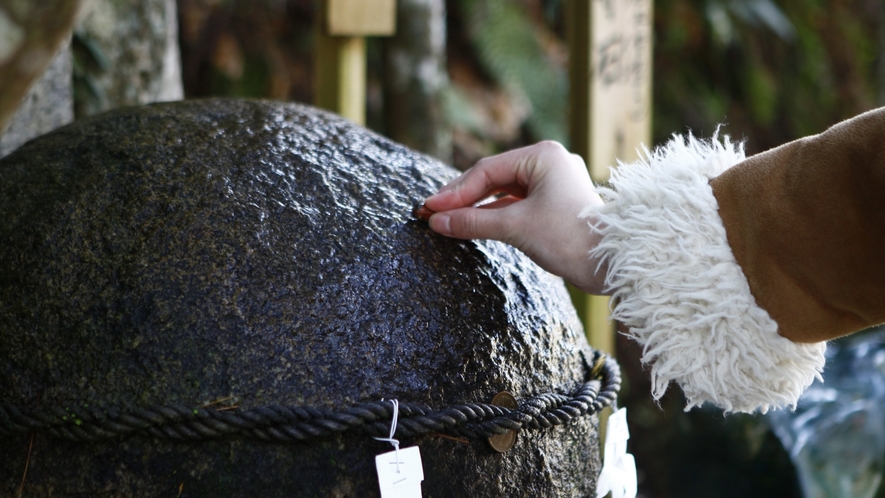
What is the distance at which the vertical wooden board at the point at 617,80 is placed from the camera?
285cm

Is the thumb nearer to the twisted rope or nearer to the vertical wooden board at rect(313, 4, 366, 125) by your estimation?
the twisted rope

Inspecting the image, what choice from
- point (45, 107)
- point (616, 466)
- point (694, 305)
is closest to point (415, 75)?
point (45, 107)

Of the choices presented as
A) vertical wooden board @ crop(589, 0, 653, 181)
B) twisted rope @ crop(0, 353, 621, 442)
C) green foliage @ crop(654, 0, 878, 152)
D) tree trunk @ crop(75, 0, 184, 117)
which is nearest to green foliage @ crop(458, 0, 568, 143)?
green foliage @ crop(654, 0, 878, 152)

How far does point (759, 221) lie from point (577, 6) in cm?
197

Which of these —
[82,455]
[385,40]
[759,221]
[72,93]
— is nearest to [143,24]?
[72,93]

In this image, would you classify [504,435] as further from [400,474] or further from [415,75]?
[415,75]

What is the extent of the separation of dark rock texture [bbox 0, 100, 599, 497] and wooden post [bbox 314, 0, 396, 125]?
151 centimetres

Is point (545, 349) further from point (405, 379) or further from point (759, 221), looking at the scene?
point (759, 221)

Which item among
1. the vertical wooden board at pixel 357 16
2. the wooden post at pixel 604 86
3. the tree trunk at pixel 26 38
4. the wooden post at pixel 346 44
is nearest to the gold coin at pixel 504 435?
the tree trunk at pixel 26 38

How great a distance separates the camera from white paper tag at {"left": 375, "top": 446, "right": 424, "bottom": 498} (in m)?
1.12

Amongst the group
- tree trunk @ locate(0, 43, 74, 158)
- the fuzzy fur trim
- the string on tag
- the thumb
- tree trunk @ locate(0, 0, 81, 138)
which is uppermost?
tree trunk @ locate(0, 43, 74, 158)

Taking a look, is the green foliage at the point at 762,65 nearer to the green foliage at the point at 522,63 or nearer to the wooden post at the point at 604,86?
the green foliage at the point at 522,63

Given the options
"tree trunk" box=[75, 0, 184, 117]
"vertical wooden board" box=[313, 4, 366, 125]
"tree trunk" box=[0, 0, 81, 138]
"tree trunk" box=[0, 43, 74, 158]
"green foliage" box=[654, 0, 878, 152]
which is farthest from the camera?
"green foliage" box=[654, 0, 878, 152]

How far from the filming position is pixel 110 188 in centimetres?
131
